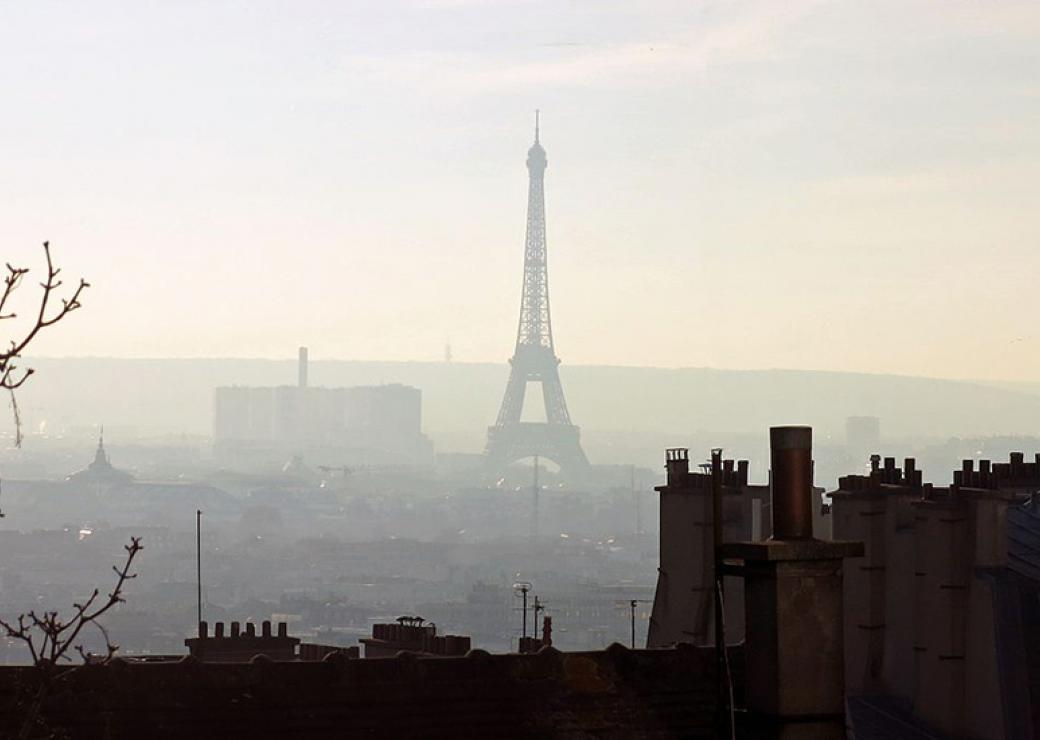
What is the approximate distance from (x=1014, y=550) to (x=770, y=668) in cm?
1456

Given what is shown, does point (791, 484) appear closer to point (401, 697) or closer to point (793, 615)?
point (793, 615)

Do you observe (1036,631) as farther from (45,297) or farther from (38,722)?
(45,297)

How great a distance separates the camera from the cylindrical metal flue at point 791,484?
42.8 ft

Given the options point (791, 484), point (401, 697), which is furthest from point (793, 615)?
point (401, 697)

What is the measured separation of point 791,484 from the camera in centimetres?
1309

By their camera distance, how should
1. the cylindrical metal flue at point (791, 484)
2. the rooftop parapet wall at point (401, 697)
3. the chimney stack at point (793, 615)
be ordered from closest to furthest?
the chimney stack at point (793, 615) < the cylindrical metal flue at point (791, 484) < the rooftop parapet wall at point (401, 697)

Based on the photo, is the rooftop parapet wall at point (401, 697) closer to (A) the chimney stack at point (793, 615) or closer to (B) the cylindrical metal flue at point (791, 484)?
(A) the chimney stack at point (793, 615)

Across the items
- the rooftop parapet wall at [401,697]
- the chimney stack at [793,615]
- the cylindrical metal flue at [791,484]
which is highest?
the cylindrical metal flue at [791,484]

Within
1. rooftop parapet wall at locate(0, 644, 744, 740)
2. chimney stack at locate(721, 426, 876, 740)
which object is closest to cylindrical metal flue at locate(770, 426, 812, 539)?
chimney stack at locate(721, 426, 876, 740)

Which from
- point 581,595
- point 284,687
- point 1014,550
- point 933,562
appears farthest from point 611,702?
point 581,595

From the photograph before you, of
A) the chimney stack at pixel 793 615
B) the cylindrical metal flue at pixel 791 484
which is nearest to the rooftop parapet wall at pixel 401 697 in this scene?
the chimney stack at pixel 793 615

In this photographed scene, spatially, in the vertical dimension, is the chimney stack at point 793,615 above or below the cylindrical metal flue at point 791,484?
below

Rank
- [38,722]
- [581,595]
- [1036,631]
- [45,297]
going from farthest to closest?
1. [581,595]
2. [1036,631]
3. [38,722]
4. [45,297]

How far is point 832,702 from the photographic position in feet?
42.7
